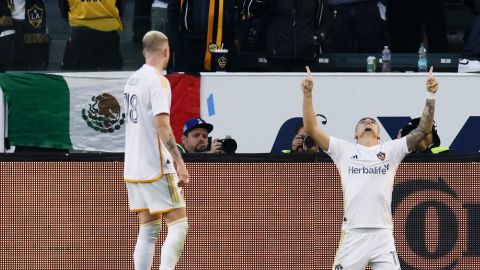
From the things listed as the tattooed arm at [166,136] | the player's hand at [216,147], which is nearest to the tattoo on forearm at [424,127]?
the tattooed arm at [166,136]

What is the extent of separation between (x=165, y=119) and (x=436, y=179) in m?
2.95

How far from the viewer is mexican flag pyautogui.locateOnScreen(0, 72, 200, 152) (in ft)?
49.6

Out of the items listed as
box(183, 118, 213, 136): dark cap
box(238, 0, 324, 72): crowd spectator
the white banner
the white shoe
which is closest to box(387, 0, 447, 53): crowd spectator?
the white shoe

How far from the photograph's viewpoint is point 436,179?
41.2 ft

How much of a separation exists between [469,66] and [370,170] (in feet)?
12.6

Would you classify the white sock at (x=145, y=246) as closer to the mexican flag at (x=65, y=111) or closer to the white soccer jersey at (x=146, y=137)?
the white soccer jersey at (x=146, y=137)

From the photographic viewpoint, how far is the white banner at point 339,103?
14844mm

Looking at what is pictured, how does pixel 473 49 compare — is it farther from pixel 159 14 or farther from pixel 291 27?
pixel 159 14

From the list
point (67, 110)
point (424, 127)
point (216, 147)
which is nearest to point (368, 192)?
point (424, 127)

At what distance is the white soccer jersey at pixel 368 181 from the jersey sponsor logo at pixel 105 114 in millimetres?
4142

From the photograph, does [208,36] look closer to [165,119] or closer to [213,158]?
[213,158]

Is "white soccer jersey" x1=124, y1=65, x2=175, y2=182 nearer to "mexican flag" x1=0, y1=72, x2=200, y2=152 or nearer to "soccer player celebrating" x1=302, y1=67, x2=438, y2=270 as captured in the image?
"soccer player celebrating" x1=302, y1=67, x2=438, y2=270

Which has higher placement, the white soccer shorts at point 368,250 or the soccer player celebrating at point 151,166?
the soccer player celebrating at point 151,166

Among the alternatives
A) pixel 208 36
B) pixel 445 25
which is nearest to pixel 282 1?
pixel 208 36
